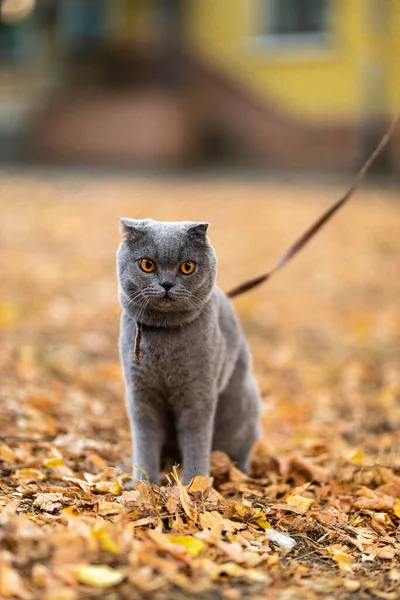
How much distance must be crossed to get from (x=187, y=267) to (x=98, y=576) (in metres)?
1.05

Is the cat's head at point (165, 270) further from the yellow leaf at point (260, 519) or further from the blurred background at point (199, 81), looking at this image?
the blurred background at point (199, 81)

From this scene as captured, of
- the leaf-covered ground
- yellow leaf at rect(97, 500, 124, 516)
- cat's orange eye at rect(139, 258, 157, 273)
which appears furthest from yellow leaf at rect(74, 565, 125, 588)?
cat's orange eye at rect(139, 258, 157, 273)

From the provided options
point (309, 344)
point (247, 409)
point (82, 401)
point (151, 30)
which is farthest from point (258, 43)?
point (247, 409)

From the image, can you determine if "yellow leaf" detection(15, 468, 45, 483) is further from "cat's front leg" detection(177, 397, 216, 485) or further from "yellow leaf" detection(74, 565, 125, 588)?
"yellow leaf" detection(74, 565, 125, 588)

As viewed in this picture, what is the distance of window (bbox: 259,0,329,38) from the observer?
15.9 m

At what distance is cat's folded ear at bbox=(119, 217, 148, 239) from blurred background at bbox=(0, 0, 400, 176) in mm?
12430

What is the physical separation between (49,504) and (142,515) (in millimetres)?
347

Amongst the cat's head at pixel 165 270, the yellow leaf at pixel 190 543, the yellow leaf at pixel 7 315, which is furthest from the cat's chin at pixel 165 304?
the yellow leaf at pixel 7 315

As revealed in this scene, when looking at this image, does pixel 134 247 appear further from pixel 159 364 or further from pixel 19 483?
pixel 19 483

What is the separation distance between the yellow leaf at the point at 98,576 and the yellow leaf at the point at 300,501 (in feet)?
3.59

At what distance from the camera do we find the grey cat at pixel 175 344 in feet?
8.94

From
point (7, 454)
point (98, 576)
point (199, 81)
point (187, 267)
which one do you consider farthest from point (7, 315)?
point (199, 81)

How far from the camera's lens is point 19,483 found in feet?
10.2

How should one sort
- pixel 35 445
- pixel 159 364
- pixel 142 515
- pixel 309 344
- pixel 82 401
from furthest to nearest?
pixel 309 344 → pixel 82 401 → pixel 35 445 → pixel 159 364 → pixel 142 515
